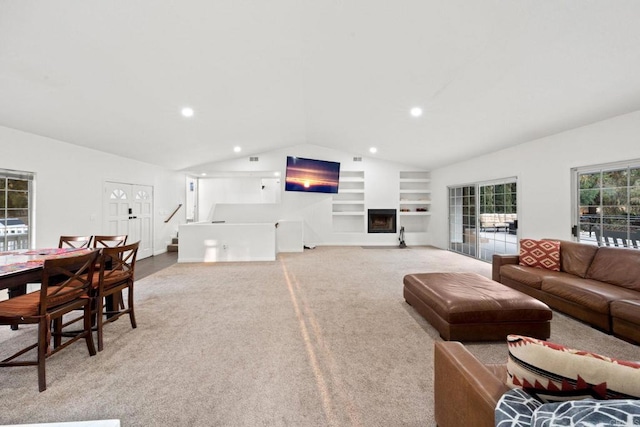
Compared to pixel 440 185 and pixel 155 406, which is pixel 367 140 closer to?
pixel 440 185

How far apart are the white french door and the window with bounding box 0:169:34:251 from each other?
4.37 ft

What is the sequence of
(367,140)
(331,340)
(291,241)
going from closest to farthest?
(331,340)
(367,140)
(291,241)

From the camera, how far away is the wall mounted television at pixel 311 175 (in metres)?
7.68

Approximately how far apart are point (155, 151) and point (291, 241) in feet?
12.8

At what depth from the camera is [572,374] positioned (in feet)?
2.54

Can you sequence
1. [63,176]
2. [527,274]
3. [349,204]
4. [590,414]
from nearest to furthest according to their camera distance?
1. [590,414]
2. [527,274]
3. [63,176]
4. [349,204]

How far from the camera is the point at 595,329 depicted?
254 centimetres

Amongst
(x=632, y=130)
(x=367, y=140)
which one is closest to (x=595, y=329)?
(x=632, y=130)

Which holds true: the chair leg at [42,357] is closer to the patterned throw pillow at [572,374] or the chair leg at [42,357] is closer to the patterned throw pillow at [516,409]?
the patterned throw pillow at [516,409]

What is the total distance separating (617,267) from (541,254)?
0.71 meters

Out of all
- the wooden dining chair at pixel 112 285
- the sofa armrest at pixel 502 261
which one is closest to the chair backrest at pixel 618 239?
the sofa armrest at pixel 502 261

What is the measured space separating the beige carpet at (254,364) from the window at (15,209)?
176cm

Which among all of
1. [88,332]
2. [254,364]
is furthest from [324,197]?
[88,332]

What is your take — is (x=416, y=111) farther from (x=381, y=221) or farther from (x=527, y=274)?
(x=381, y=221)
